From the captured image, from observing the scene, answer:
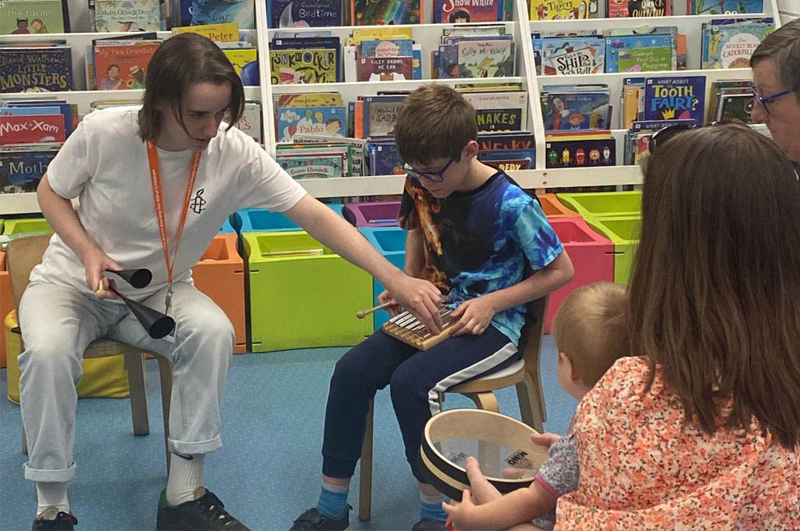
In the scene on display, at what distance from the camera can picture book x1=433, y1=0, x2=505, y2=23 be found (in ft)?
13.4

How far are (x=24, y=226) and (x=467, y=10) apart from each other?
1949 millimetres

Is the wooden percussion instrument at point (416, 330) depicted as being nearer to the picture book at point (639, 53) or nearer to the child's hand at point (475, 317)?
the child's hand at point (475, 317)

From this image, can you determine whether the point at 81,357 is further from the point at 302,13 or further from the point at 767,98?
the point at 302,13

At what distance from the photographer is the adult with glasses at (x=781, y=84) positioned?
2.05 m

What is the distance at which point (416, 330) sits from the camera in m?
2.29

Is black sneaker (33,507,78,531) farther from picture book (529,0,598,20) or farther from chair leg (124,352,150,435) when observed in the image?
picture book (529,0,598,20)

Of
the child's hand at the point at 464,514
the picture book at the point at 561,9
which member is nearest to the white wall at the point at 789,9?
the picture book at the point at 561,9

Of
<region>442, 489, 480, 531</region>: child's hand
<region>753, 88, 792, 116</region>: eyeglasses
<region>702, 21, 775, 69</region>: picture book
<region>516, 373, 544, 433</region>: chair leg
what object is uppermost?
<region>702, 21, 775, 69</region>: picture book

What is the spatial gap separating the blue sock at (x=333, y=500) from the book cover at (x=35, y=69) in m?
2.21

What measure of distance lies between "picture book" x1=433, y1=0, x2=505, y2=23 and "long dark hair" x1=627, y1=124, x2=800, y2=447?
9.55 feet

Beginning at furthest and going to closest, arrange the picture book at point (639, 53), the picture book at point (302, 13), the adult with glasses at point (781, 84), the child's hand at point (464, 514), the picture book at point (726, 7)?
the picture book at point (726, 7) → the picture book at point (639, 53) → the picture book at point (302, 13) → the adult with glasses at point (781, 84) → the child's hand at point (464, 514)

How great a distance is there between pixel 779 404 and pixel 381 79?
2.92 m

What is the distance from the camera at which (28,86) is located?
148 inches

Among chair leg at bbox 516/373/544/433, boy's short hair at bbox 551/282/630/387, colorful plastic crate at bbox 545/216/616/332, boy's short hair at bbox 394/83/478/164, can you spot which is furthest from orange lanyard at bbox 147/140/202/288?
colorful plastic crate at bbox 545/216/616/332
